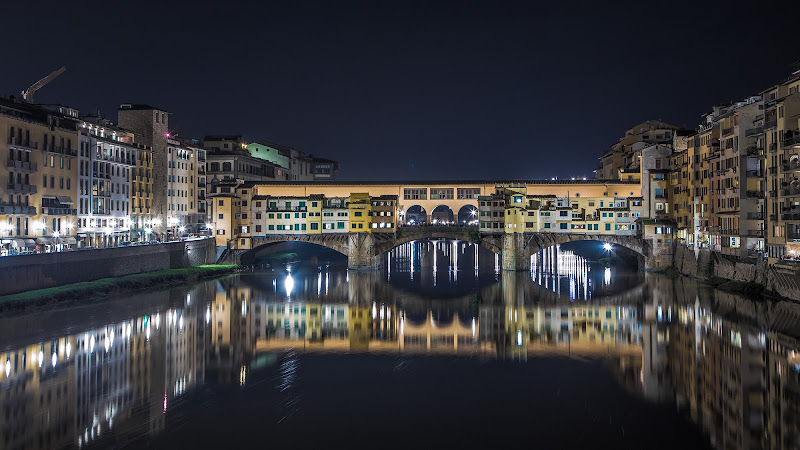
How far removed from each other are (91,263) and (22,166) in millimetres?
7754

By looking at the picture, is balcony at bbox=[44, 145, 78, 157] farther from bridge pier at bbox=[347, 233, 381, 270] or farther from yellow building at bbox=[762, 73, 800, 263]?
yellow building at bbox=[762, 73, 800, 263]

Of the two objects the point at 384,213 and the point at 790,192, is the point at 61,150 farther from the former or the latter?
the point at 790,192

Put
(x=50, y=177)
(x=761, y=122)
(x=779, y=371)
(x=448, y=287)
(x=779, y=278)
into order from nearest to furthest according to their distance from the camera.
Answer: (x=779, y=371)
(x=779, y=278)
(x=761, y=122)
(x=50, y=177)
(x=448, y=287)

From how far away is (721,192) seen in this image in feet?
145

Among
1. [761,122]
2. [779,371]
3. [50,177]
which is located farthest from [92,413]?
[761,122]

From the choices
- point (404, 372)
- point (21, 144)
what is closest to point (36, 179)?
point (21, 144)

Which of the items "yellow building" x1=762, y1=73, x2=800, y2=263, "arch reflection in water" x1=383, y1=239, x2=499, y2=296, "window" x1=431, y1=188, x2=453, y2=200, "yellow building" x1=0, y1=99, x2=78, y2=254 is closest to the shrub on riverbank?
"yellow building" x1=0, y1=99, x2=78, y2=254

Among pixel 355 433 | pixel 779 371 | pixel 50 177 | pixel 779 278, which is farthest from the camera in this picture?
pixel 50 177

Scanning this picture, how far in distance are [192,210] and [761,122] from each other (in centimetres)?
4926

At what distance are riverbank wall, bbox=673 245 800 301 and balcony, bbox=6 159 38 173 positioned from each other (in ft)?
141

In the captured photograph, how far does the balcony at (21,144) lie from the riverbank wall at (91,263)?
7.94 meters

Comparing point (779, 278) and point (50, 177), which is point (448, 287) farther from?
point (50, 177)

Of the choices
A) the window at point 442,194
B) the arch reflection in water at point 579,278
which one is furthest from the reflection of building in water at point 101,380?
the window at point 442,194

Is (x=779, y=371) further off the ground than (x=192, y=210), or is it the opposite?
(x=192, y=210)
